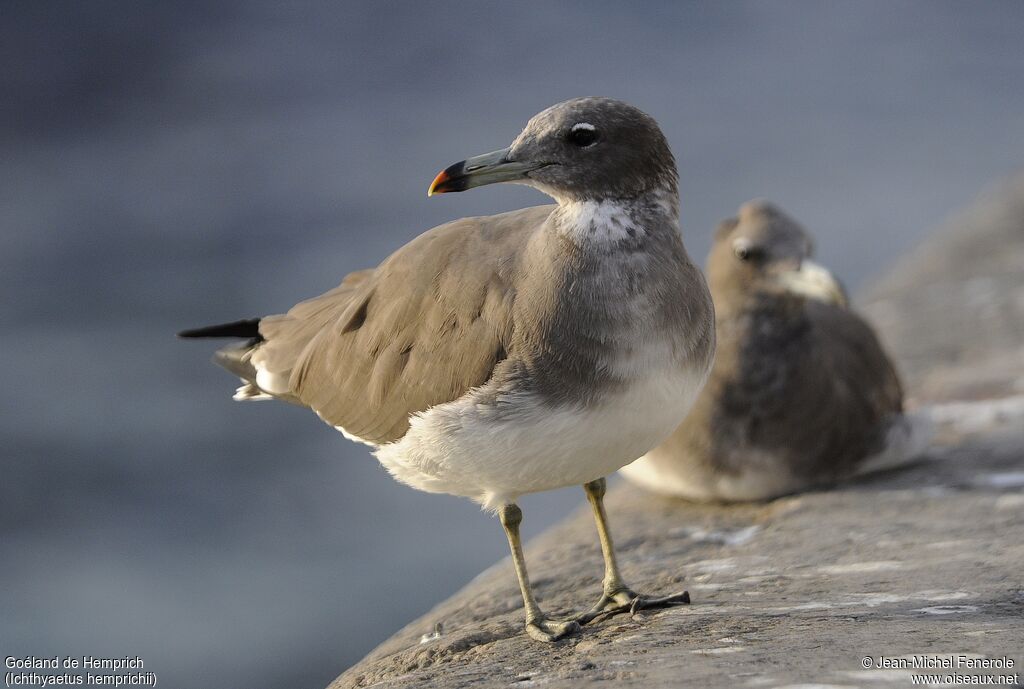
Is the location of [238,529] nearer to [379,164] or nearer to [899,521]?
[379,164]

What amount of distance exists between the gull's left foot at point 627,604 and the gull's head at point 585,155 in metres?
1.33

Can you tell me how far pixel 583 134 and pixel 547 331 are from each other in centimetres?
63

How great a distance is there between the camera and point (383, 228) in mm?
12422

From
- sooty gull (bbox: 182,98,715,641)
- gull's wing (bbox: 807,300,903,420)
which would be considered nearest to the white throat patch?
sooty gull (bbox: 182,98,715,641)

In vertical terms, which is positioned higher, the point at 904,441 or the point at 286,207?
the point at 286,207

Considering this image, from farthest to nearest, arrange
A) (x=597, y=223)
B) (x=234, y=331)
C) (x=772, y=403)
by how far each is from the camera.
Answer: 1. (x=772, y=403)
2. (x=234, y=331)
3. (x=597, y=223)

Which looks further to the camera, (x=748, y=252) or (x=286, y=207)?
(x=286, y=207)

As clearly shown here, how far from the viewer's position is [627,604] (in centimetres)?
420

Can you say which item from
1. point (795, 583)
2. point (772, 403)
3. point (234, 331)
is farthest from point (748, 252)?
point (234, 331)

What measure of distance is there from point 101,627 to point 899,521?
601 cm

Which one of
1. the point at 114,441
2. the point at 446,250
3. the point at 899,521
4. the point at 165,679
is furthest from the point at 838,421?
the point at 114,441

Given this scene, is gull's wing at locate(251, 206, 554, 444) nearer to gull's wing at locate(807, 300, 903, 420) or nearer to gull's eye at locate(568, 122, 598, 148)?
gull's eye at locate(568, 122, 598, 148)

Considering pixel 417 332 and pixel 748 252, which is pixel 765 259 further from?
pixel 417 332

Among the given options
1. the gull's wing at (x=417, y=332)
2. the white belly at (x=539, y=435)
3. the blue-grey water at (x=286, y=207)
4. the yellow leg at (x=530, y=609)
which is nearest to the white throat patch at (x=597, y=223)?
the gull's wing at (x=417, y=332)
